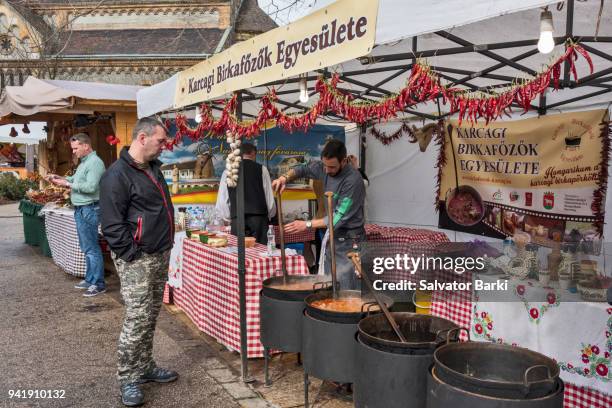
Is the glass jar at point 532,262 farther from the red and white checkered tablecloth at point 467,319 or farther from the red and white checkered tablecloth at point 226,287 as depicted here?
the red and white checkered tablecloth at point 226,287

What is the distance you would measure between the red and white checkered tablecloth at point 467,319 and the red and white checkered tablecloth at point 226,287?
1311 millimetres

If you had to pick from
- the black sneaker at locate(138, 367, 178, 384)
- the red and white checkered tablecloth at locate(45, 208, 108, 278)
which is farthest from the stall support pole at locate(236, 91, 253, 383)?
the red and white checkered tablecloth at locate(45, 208, 108, 278)

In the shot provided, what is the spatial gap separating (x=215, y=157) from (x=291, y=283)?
4.95 metres

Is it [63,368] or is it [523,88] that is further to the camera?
[63,368]

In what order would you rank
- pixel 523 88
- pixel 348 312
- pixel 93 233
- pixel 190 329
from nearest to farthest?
pixel 523 88
pixel 348 312
pixel 190 329
pixel 93 233

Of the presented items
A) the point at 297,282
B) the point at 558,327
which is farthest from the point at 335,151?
the point at 558,327

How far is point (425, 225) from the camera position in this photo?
843cm

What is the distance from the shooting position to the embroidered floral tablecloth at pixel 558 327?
121 inches

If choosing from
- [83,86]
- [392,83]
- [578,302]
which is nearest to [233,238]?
[392,83]

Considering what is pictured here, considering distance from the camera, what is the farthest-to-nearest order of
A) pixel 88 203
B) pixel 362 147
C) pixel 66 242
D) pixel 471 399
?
pixel 362 147, pixel 66 242, pixel 88 203, pixel 471 399

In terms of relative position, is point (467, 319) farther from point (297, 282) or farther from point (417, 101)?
point (417, 101)

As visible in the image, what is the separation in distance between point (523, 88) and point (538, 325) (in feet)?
4.95

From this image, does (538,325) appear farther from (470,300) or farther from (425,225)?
(425,225)

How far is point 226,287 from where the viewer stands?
4.91 m
